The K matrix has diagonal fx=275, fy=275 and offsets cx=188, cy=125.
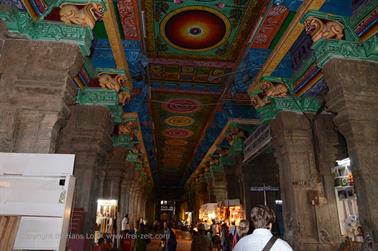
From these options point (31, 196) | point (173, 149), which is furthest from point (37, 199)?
point (173, 149)

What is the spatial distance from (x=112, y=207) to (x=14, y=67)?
18.7 ft

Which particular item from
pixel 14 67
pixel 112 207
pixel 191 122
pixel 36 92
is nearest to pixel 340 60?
pixel 36 92

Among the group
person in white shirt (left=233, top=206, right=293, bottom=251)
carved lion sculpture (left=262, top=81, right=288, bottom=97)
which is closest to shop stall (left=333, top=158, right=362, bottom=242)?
carved lion sculpture (left=262, top=81, right=288, bottom=97)

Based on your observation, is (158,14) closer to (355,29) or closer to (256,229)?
(355,29)

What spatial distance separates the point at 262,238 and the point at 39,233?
2.16 meters

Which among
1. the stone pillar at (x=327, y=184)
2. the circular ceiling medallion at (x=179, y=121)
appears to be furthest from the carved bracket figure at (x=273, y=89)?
the circular ceiling medallion at (x=179, y=121)

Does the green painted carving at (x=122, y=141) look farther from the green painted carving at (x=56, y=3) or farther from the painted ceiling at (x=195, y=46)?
the green painted carving at (x=56, y=3)

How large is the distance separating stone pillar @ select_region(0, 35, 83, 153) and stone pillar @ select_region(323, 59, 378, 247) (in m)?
4.10

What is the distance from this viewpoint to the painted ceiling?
15.5ft

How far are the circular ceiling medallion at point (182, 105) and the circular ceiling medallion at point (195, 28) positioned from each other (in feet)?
11.8

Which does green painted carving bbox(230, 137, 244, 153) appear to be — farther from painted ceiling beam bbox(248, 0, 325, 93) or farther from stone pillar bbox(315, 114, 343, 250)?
stone pillar bbox(315, 114, 343, 250)

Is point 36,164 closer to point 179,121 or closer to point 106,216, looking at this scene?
point 106,216

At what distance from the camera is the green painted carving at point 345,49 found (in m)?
4.47

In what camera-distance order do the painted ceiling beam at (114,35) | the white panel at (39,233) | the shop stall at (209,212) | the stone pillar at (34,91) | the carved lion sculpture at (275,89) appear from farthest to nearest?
the shop stall at (209,212) < the carved lion sculpture at (275,89) < the painted ceiling beam at (114,35) < the stone pillar at (34,91) < the white panel at (39,233)
